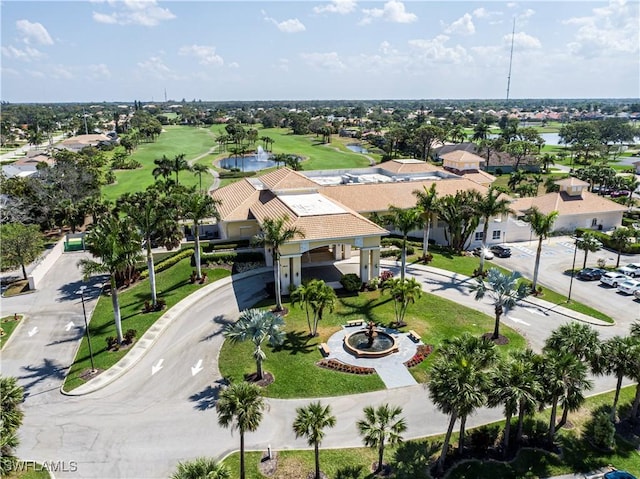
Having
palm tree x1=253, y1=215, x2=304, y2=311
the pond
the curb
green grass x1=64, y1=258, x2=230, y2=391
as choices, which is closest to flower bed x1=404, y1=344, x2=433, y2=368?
palm tree x1=253, y1=215, x2=304, y2=311

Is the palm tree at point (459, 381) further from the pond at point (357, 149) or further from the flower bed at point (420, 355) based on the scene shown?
the pond at point (357, 149)

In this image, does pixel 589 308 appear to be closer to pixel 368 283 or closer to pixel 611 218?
pixel 368 283

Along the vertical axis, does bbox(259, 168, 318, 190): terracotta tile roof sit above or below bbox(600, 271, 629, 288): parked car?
above

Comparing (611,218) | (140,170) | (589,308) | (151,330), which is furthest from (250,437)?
(140,170)

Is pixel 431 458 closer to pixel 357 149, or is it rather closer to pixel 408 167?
pixel 408 167

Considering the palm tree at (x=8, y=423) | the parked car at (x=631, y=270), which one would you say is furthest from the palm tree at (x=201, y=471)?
the parked car at (x=631, y=270)

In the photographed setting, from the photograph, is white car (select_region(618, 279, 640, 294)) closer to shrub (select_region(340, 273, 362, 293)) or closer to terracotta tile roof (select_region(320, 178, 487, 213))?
terracotta tile roof (select_region(320, 178, 487, 213))

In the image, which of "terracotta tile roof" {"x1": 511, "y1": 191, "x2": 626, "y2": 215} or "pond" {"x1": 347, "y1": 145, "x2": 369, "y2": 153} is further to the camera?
"pond" {"x1": 347, "y1": 145, "x2": 369, "y2": 153}

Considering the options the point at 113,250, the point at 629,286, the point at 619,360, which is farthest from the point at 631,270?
the point at 113,250
